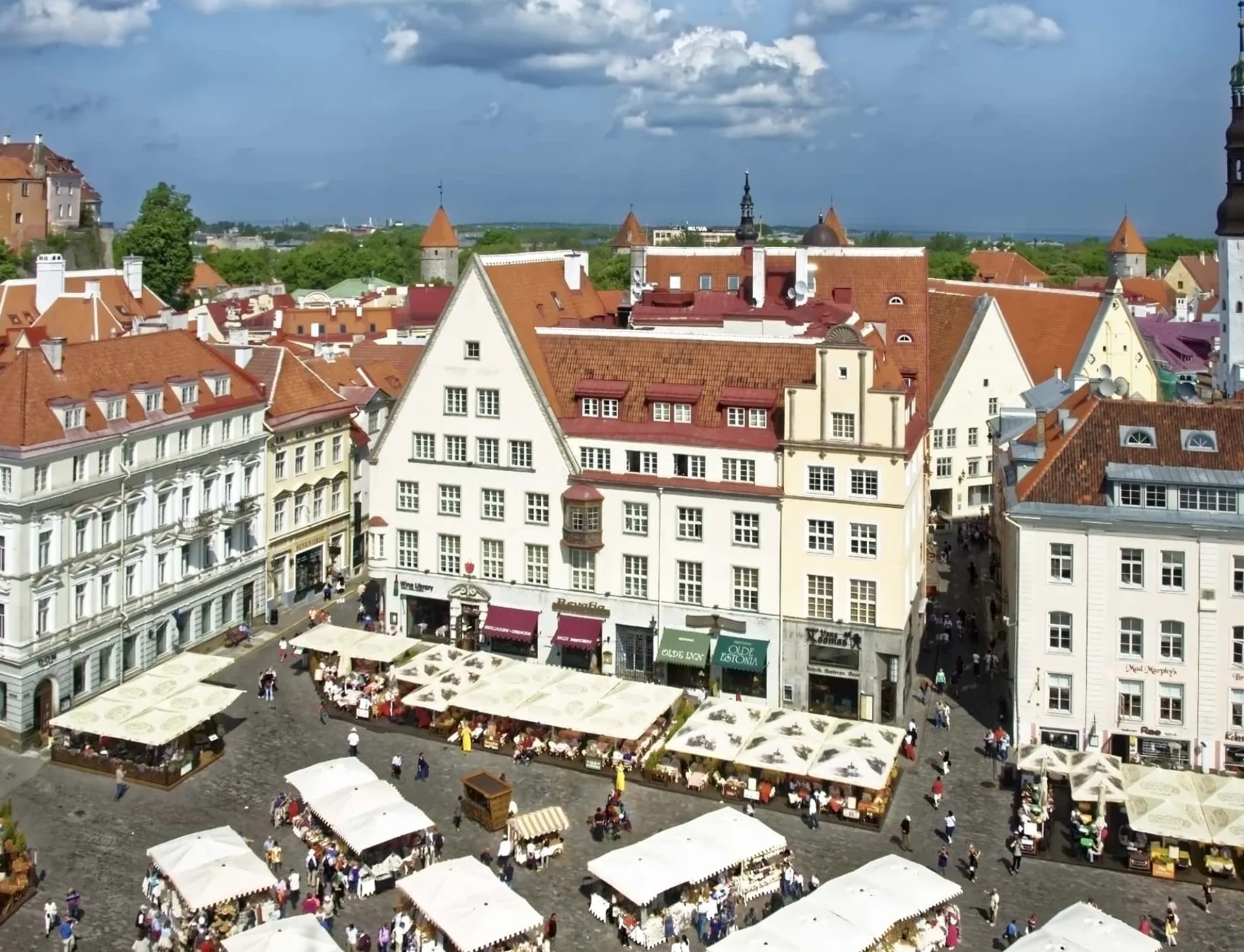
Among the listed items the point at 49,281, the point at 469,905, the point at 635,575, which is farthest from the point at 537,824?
the point at 49,281

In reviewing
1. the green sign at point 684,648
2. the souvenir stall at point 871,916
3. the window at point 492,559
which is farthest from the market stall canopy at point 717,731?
the window at point 492,559

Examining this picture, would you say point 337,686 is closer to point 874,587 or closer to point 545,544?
point 545,544

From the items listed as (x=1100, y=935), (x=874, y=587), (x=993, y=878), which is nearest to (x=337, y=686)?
(x=874, y=587)

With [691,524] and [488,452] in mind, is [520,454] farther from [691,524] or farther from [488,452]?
[691,524]

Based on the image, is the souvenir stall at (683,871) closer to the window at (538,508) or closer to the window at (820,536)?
the window at (820,536)

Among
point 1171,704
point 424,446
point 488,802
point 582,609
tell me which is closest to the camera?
point 488,802

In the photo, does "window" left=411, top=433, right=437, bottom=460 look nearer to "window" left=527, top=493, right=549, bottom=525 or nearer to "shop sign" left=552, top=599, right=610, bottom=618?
"window" left=527, top=493, right=549, bottom=525
